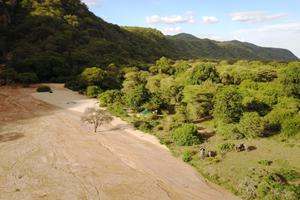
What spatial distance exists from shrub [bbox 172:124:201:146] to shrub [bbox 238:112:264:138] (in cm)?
495

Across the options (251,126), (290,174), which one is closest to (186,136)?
(251,126)

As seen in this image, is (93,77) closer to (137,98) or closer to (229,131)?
(137,98)

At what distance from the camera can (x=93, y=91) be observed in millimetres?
50719

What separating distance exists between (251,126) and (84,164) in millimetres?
17226

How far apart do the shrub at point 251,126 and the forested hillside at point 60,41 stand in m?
41.2

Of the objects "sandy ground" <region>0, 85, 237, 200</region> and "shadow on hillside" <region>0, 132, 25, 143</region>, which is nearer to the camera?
"sandy ground" <region>0, 85, 237, 200</region>

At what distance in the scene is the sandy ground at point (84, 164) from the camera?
68.3 feet

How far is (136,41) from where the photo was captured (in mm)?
112500

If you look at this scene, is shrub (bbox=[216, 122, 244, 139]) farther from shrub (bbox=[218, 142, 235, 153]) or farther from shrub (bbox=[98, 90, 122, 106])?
shrub (bbox=[98, 90, 122, 106])

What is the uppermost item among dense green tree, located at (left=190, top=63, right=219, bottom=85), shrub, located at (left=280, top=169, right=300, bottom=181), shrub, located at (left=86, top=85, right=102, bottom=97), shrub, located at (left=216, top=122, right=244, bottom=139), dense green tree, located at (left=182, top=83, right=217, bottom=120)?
dense green tree, located at (left=190, top=63, right=219, bottom=85)

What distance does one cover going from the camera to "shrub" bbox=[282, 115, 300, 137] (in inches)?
1268

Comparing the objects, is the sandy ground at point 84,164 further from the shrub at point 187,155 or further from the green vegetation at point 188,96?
the green vegetation at point 188,96

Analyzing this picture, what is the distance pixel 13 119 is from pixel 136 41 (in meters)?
80.3

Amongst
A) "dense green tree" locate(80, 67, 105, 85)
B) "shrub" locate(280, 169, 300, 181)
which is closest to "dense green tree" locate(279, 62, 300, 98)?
"shrub" locate(280, 169, 300, 181)
